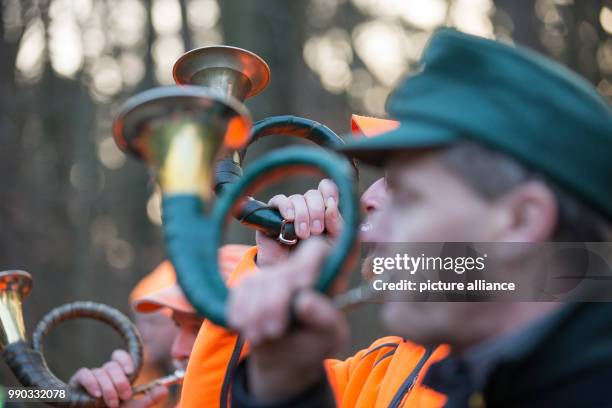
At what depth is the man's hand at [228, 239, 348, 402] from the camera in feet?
3.85

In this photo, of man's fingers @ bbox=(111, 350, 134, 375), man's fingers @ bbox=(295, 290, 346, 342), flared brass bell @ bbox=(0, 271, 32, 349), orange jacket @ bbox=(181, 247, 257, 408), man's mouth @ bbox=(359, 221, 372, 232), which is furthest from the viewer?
man's fingers @ bbox=(111, 350, 134, 375)

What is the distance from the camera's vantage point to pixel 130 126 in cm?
143

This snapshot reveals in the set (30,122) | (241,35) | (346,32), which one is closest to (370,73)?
(346,32)

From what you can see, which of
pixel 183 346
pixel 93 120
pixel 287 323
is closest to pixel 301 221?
pixel 287 323

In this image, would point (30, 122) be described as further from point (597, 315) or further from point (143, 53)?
point (597, 315)

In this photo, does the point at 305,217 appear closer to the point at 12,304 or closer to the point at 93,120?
the point at 12,304

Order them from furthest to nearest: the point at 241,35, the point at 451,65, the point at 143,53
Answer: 1. the point at 143,53
2. the point at 241,35
3. the point at 451,65

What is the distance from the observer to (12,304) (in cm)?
274

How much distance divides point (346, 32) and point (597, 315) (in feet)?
45.1

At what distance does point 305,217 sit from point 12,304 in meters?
1.07

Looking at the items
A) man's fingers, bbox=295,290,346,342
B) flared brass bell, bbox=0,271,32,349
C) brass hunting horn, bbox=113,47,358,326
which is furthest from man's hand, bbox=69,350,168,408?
man's fingers, bbox=295,290,346,342

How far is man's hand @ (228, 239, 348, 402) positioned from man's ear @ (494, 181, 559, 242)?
1.01 ft

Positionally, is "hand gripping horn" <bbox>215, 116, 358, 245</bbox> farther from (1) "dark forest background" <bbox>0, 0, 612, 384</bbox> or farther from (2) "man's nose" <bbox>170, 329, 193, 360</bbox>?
(1) "dark forest background" <bbox>0, 0, 612, 384</bbox>

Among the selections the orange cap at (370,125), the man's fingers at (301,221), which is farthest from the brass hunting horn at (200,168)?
the orange cap at (370,125)
